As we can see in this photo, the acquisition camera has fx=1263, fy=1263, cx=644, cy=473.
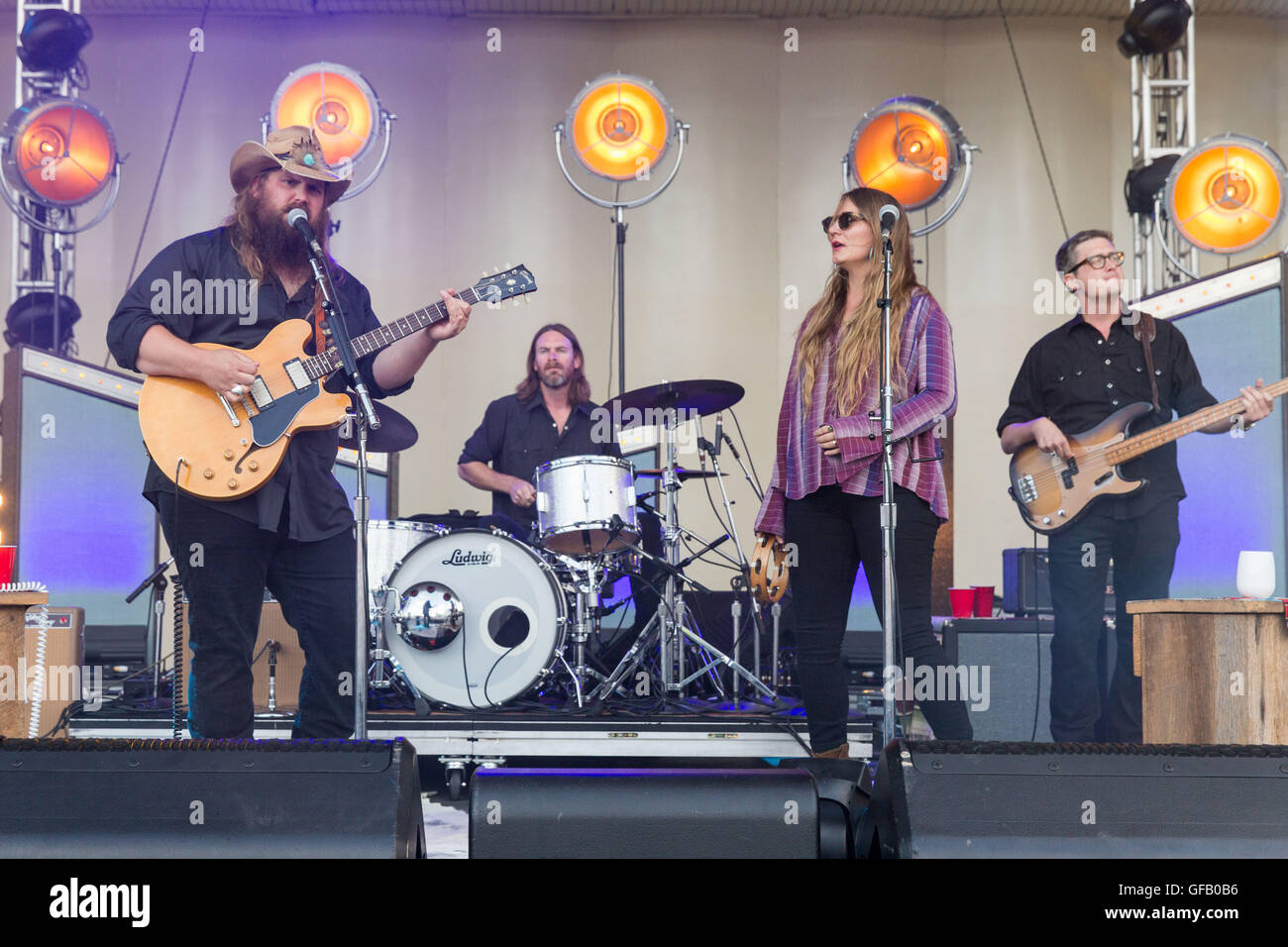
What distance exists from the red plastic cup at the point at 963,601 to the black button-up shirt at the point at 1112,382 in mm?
740

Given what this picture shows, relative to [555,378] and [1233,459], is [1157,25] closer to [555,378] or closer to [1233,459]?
[1233,459]

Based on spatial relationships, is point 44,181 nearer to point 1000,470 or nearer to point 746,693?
point 746,693

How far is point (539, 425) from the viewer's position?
17.9ft

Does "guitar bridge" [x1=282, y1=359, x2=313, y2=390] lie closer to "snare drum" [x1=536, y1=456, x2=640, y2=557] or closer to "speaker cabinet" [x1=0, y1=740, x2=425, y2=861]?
"speaker cabinet" [x1=0, y1=740, x2=425, y2=861]

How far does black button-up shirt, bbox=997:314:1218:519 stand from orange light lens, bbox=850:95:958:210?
2080 mm

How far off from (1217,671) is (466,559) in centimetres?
259

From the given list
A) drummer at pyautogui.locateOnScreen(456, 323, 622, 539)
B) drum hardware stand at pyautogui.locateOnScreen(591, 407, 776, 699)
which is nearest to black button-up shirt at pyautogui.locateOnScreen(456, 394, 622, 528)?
drummer at pyautogui.locateOnScreen(456, 323, 622, 539)

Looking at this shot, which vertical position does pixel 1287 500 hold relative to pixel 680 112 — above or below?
below

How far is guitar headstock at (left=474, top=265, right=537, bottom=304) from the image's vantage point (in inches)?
133

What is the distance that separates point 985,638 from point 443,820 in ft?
6.44

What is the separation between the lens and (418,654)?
4.73 meters

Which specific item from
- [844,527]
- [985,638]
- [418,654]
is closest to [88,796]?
[844,527]

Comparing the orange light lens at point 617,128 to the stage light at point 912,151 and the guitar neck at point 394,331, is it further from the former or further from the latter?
the guitar neck at point 394,331

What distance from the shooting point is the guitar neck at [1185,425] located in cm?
409
